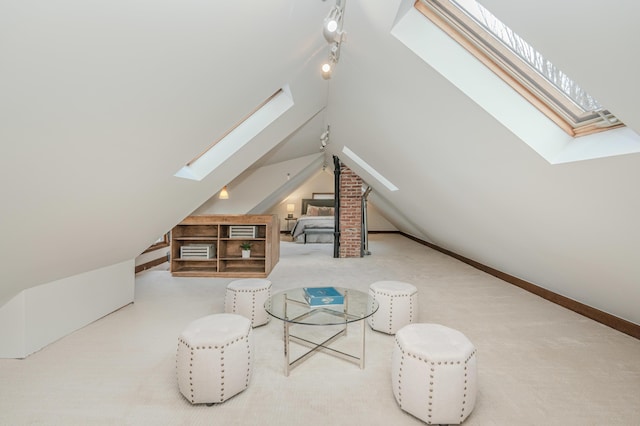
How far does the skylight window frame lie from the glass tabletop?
1487mm

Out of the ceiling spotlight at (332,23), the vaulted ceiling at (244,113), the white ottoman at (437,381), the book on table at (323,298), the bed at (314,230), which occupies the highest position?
the ceiling spotlight at (332,23)

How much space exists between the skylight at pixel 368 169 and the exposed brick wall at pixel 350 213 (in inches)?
35.4

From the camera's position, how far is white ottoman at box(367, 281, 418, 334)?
8.02 ft

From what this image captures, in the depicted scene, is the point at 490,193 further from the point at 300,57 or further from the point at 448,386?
the point at 300,57

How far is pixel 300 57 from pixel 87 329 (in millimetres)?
2701

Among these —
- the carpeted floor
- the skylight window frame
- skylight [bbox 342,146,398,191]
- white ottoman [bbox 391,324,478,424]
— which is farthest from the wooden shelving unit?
the skylight window frame

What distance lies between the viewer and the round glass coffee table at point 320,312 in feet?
6.61

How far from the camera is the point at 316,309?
216 centimetres

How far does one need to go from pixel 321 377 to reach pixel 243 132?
2.09m

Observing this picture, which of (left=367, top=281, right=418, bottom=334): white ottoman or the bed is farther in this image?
the bed

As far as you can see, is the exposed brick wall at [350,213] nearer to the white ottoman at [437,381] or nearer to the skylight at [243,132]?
the skylight at [243,132]

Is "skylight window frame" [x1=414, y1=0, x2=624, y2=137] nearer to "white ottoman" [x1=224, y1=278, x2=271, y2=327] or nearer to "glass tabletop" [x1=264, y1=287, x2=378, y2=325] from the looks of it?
"glass tabletop" [x1=264, y1=287, x2=378, y2=325]

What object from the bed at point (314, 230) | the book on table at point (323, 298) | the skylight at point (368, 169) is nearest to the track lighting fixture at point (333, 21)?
the book on table at point (323, 298)

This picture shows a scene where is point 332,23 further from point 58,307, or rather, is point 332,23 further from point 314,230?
point 314,230
